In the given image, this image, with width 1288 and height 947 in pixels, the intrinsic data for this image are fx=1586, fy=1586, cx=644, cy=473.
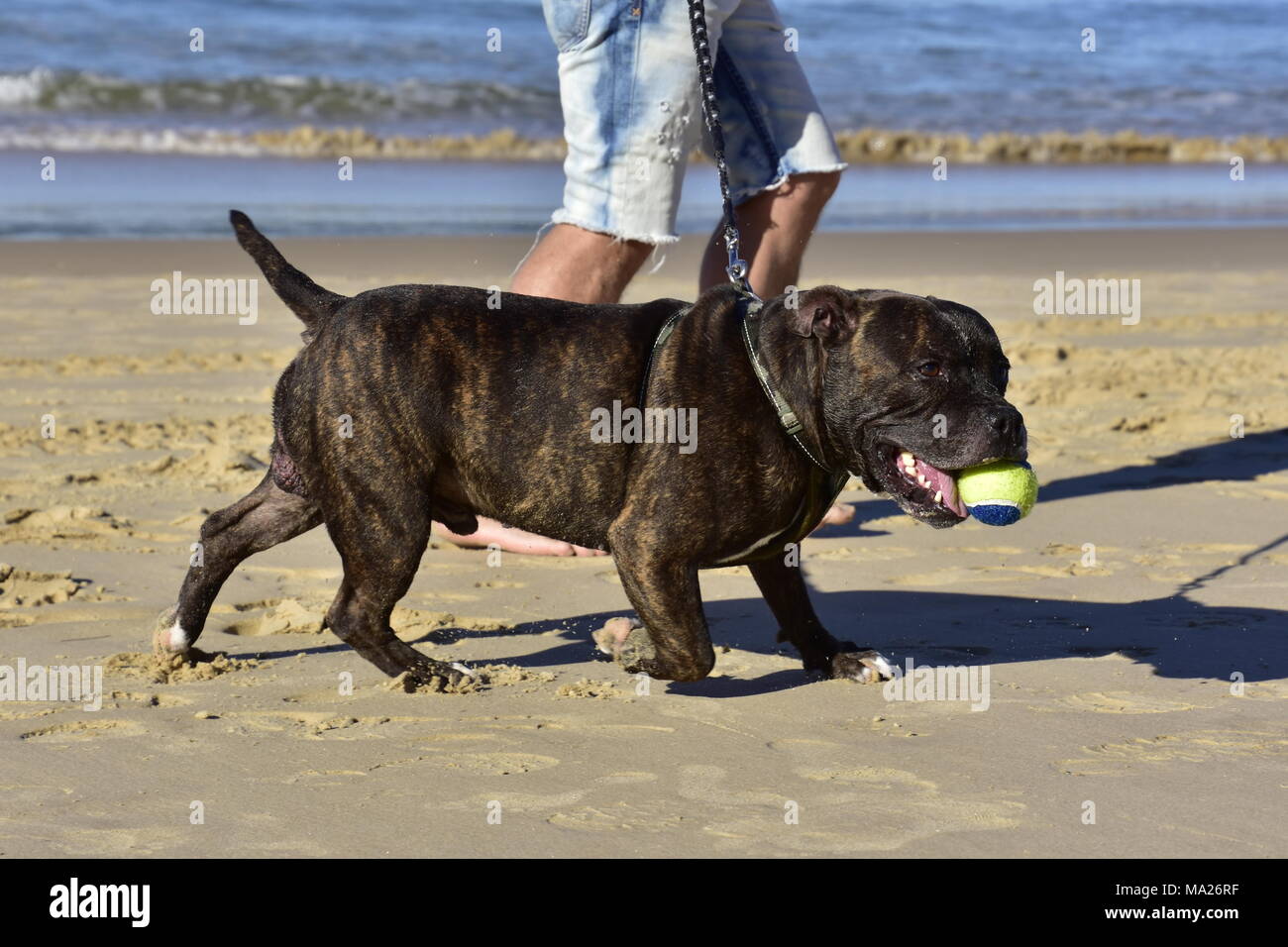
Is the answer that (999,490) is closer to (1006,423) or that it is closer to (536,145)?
(1006,423)

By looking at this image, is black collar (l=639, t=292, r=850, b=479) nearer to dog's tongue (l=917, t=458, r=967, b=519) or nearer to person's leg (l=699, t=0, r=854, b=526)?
dog's tongue (l=917, t=458, r=967, b=519)

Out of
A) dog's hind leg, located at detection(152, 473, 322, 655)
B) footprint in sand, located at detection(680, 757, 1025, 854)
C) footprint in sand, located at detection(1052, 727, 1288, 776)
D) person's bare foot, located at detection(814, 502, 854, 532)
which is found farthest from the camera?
person's bare foot, located at detection(814, 502, 854, 532)

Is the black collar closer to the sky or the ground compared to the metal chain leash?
closer to the ground

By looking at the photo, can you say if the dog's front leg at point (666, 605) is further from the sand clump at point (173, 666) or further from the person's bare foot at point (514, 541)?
the person's bare foot at point (514, 541)

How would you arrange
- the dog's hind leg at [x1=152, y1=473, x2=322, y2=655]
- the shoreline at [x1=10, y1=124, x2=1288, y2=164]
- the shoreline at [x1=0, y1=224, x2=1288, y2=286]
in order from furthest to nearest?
the shoreline at [x1=10, y1=124, x2=1288, y2=164] → the shoreline at [x1=0, y1=224, x2=1288, y2=286] → the dog's hind leg at [x1=152, y1=473, x2=322, y2=655]

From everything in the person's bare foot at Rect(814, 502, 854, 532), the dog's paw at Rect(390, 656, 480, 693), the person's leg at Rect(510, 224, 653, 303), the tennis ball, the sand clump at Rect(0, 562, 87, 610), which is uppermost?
the person's leg at Rect(510, 224, 653, 303)

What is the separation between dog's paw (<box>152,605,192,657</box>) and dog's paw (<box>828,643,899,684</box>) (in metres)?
1.62

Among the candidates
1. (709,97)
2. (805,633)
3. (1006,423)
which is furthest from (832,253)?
(1006,423)

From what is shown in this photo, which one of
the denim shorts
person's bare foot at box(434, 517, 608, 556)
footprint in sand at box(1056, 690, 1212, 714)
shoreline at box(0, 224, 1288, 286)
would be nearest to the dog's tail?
the denim shorts

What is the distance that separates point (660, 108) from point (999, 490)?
1.71m

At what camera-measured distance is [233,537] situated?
13.4ft

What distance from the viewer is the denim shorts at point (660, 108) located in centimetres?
447

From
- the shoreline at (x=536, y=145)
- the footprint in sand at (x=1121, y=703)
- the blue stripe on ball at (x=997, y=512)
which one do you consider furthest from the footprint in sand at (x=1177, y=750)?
the shoreline at (x=536, y=145)

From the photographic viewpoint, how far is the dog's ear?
344 centimetres
